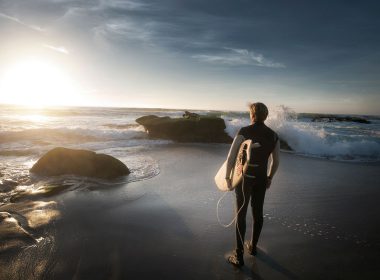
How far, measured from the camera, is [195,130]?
19.7 meters

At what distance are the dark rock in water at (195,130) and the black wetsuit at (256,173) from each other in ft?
49.5

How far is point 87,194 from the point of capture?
6727mm

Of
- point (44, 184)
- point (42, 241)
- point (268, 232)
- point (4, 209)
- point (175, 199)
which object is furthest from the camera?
point (44, 184)

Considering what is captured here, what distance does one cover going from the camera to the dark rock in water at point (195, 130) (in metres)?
19.3

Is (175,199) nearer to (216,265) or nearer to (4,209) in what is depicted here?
(216,265)

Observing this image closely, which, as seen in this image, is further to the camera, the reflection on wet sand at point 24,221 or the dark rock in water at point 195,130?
the dark rock in water at point 195,130

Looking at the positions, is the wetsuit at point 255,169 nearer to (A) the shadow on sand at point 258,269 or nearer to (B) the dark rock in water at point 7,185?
(A) the shadow on sand at point 258,269

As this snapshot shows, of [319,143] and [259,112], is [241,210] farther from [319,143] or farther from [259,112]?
[319,143]

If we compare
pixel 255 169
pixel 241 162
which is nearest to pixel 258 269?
pixel 255 169

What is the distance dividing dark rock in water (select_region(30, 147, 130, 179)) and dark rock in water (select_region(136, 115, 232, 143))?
1078cm

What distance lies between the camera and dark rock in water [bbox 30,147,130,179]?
838 centimetres

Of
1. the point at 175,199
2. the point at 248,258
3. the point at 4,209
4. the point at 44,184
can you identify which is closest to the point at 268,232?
the point at 248,258

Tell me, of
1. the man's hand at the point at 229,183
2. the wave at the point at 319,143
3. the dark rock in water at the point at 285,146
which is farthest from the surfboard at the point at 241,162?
the dark rock in water at the point at 285,146

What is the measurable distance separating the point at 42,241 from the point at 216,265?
2.69m
